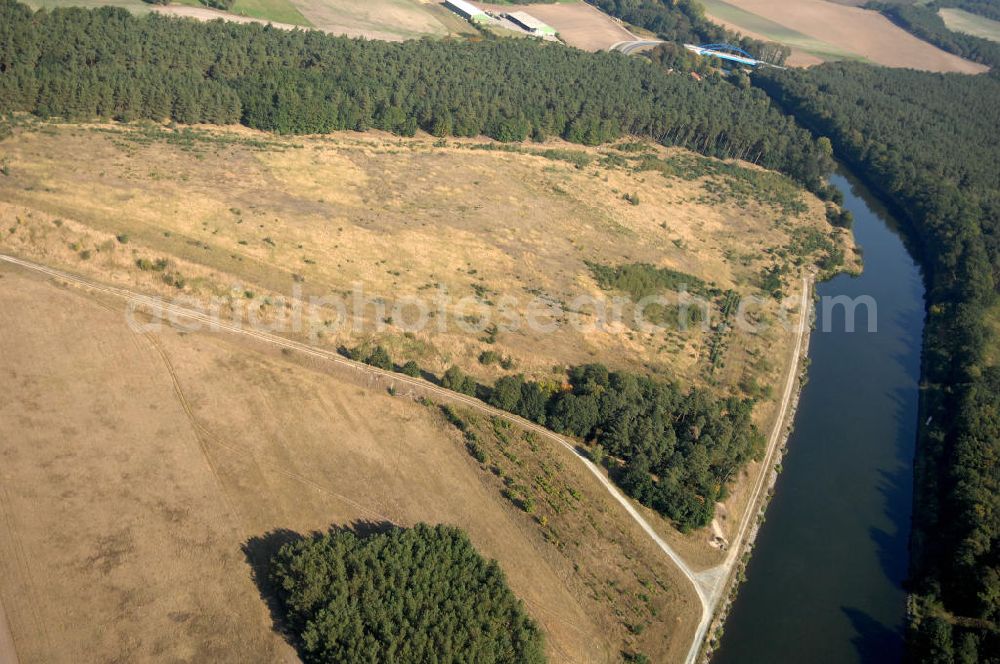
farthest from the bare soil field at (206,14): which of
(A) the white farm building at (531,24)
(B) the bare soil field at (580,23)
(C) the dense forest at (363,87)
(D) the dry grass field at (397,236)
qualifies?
(B) the bare soil field at (580,23)

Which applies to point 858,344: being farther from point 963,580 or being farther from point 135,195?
point 135,195

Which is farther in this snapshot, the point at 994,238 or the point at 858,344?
the point at 994,238

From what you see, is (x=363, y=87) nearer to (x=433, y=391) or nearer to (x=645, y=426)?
(x=433, y=391)

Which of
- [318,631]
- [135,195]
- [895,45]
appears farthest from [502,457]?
[895,45]

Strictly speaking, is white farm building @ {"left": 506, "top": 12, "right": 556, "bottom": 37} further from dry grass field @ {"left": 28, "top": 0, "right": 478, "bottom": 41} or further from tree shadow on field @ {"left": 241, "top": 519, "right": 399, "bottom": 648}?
tree shadow on field @ {"left": 241, "top": 519, "right": 399, "bottom": 648}

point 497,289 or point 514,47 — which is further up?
point 514,47

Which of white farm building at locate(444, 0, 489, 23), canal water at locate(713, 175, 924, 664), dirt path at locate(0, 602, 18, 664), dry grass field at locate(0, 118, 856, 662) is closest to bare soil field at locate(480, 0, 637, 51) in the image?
white farm building at locate(444, 0, 489, 23)
